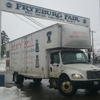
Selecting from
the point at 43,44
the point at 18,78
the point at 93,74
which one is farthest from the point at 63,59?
the point at 18,78

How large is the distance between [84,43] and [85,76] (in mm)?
2506

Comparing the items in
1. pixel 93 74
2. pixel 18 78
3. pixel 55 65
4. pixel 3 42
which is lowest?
pixel 18 78

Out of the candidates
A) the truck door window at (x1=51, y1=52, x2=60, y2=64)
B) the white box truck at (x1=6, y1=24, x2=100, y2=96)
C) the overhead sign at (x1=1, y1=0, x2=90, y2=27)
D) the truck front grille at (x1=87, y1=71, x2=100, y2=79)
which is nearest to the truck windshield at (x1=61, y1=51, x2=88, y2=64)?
the white box truck at (x1=6, y1=24, x2=100, y2=96)

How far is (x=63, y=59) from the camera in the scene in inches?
371

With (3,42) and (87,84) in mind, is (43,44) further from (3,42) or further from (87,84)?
(3,42)

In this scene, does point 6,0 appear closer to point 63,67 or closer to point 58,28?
point 58,28

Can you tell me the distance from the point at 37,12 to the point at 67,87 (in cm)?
767

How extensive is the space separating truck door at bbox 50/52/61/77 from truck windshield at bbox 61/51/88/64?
1.04 ft

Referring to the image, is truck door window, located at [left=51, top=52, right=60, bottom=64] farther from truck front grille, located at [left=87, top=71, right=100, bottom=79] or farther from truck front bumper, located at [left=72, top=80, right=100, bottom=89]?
truck front grille, located at [left=87, top=71, right=100, bottom=79]

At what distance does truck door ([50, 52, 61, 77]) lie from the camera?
949cm

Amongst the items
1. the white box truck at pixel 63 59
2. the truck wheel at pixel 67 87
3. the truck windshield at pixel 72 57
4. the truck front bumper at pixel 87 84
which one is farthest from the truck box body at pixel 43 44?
the truck front bumper at pixel 87 84

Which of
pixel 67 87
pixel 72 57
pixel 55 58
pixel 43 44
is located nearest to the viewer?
pixel 67 87

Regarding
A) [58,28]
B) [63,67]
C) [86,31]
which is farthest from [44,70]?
[86,31]

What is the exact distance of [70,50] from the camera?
9758mm
